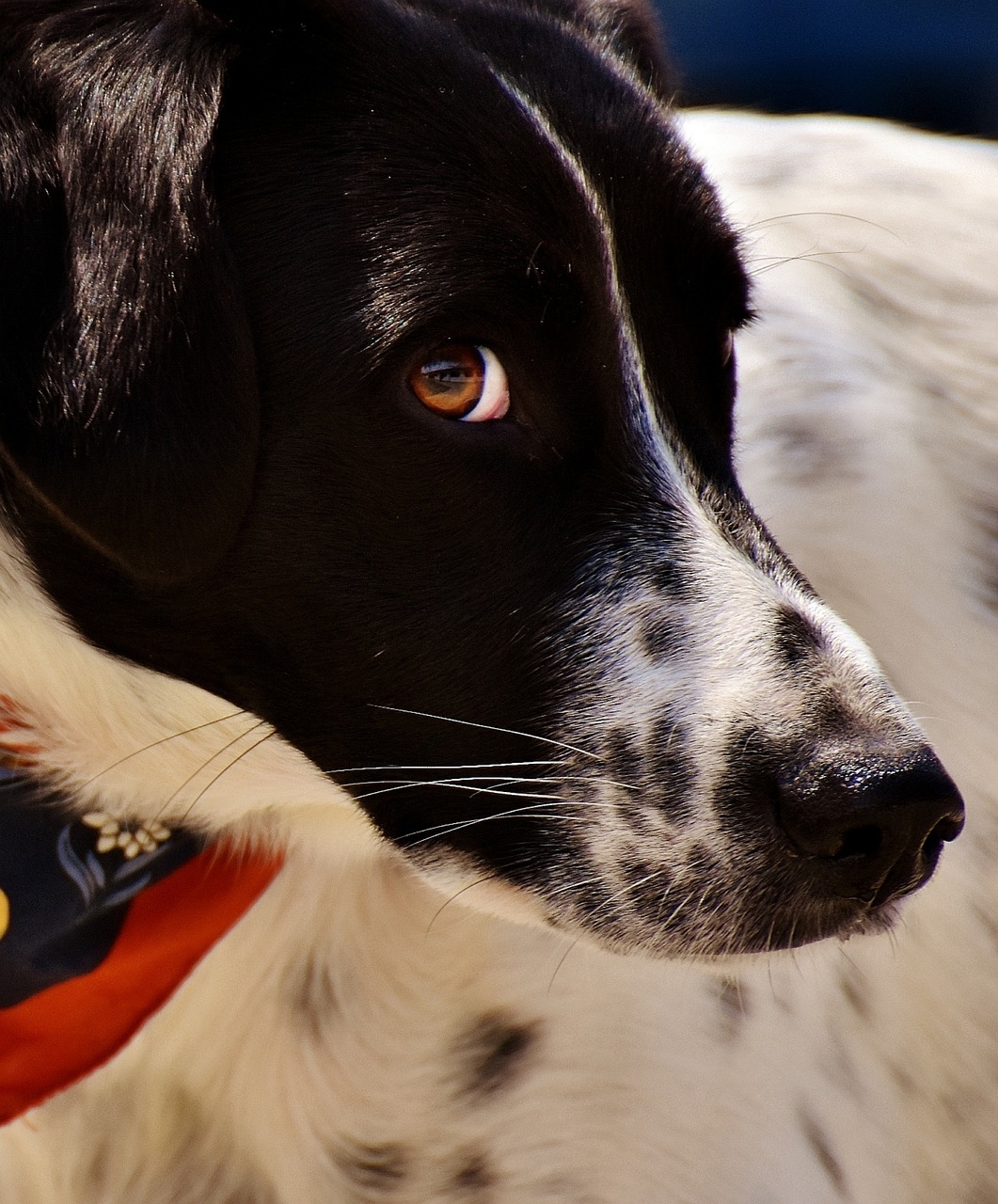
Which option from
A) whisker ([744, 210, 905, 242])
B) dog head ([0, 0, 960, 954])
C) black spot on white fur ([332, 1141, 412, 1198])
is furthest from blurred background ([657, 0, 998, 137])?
black spot on white fur ([332, 1141, 412, 1198])

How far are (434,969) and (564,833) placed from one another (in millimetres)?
276

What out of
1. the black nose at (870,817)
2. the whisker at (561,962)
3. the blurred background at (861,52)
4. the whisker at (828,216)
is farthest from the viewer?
the blurred background at (861,52)

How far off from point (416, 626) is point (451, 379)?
21 cm

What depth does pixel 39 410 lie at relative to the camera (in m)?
1.30

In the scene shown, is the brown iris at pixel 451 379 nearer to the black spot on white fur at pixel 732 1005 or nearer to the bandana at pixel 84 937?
the bandana at pixel 84 937

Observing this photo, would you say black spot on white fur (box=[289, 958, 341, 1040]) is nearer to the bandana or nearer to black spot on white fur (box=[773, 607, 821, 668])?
the bandana

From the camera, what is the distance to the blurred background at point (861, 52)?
181 inches

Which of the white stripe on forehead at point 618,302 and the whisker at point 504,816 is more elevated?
the white stripe on forehead at point 618,302

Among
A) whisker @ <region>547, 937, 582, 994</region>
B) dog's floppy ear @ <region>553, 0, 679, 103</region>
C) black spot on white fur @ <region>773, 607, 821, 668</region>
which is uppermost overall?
dog's floppy ear @ <region>553, 0, 679, 103</region>

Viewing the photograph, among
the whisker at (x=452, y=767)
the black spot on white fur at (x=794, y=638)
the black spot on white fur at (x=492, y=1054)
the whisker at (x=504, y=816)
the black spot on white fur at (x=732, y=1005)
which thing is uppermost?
the black spot on white fur at (x=794, y=638)

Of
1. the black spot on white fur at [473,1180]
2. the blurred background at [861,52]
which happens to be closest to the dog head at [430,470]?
the black spot on white fur at [473,1180]

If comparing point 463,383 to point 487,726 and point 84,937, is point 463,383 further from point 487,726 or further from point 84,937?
point 84,937

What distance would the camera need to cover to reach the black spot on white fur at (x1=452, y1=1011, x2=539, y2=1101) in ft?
5.17

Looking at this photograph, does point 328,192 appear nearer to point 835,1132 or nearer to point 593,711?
point 593,711
